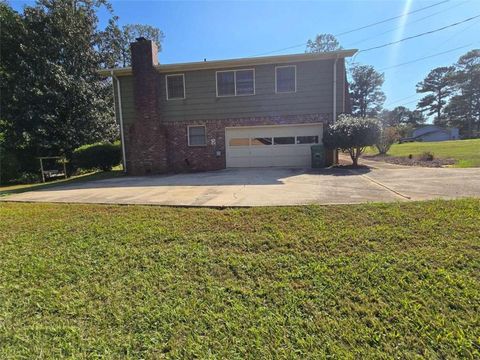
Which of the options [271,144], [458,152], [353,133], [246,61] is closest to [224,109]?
[246,61]

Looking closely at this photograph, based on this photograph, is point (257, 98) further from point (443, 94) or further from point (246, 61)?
point (443, 94)

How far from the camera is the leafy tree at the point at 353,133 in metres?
11.4

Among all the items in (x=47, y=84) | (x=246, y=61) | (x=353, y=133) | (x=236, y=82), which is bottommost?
(x=353, y=133)

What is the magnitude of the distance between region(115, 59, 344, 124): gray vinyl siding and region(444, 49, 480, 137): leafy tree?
55.9m

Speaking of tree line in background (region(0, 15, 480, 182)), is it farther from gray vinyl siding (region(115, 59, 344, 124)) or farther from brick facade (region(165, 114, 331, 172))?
brick facade (region(165, 114, 331, 172))

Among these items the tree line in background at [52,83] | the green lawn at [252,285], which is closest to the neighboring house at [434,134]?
the tree line in background at [52,83]

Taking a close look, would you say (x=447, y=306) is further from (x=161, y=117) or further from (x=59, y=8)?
(x=59, y=8)

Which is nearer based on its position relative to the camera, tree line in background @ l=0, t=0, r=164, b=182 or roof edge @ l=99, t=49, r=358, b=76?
roof edge @ l=99, t=49, r=358, b=76

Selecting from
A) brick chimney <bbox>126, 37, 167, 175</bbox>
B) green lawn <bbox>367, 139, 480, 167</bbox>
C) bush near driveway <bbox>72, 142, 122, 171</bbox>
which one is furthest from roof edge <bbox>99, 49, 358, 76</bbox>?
green lawn <bbox>367, 139, 480, 167</bbox>

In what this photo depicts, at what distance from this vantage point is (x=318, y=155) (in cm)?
1248

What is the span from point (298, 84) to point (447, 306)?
11.2 m

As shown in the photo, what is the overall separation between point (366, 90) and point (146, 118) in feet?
192

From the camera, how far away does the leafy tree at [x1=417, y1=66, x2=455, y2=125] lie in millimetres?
60750

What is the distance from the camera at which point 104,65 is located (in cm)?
2103
